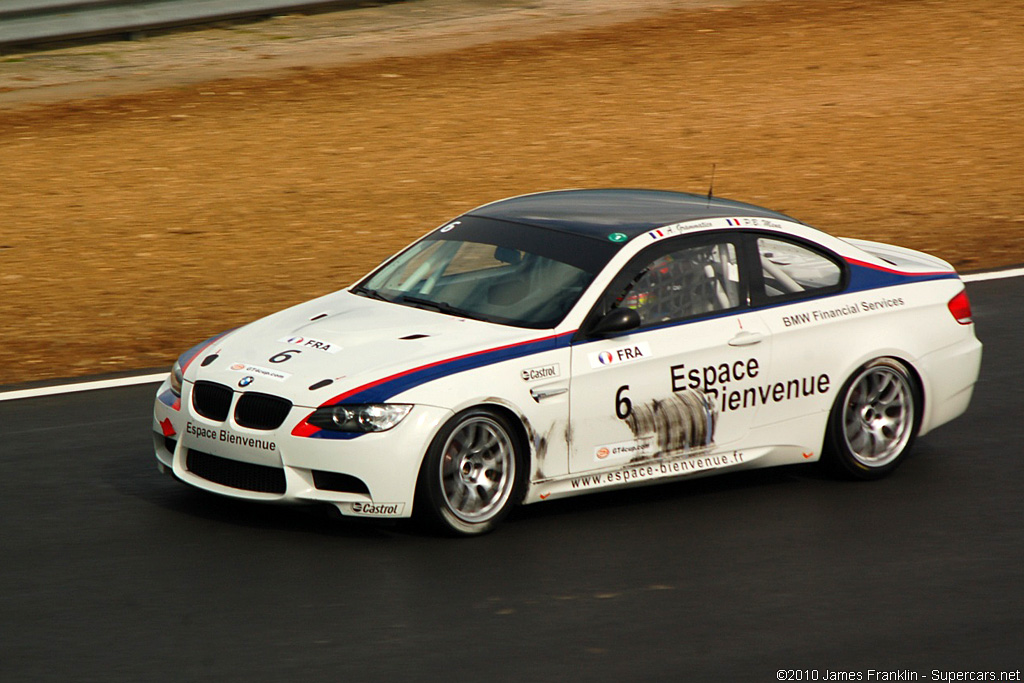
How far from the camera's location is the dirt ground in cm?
1358

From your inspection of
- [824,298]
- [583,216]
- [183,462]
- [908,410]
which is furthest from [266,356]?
[908,410]

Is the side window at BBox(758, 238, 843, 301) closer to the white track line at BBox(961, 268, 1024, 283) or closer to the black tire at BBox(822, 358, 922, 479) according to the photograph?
the black tire at BBox(822, 358, 922, 479)

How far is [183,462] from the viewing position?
768cm

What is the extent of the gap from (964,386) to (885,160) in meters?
8.99

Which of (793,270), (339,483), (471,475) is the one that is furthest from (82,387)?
(793,270)

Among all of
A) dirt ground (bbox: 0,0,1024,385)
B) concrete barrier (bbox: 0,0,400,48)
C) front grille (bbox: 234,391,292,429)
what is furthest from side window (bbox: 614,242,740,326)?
concrete barrier (bbox: 0,0,400,48)

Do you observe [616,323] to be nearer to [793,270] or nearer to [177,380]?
[793,270]

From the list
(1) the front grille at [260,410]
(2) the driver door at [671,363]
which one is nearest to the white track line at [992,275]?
(2) the driver door at [671,363]

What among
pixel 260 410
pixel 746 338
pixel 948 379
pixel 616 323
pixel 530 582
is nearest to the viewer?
pixel 530 582

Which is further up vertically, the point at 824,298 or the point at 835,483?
the point at 824,298

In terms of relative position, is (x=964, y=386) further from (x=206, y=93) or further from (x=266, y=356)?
(x=206, y=93)

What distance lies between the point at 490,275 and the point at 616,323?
877 millimetres

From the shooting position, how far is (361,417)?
23.7ft

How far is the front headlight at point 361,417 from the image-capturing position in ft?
23.6
